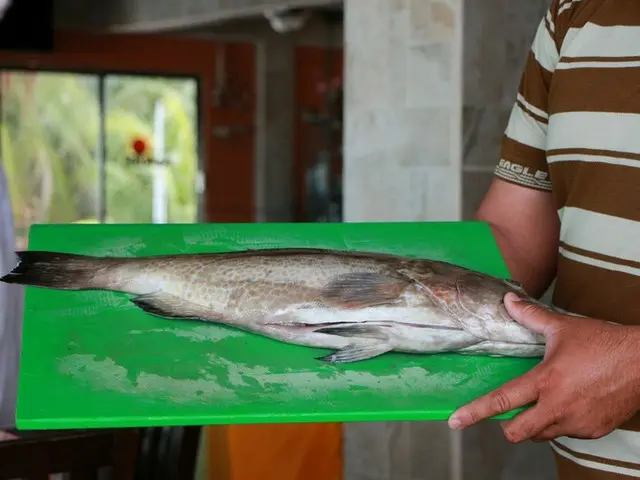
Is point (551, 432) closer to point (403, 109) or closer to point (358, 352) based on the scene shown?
point (358, 352)

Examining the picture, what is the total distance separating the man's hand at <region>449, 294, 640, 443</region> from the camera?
0.99 metres

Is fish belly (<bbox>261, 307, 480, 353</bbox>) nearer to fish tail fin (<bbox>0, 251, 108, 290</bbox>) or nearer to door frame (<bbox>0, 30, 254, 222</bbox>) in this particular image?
fish tail fin (<bbox>0, 251, 108, 290</bbox>)

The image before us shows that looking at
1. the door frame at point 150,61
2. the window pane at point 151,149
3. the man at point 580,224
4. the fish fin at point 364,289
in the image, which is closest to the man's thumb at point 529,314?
the man at point 580,224

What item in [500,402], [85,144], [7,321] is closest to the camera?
[500,402]

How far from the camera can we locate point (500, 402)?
98 centimetres

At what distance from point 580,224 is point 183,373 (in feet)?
1.81

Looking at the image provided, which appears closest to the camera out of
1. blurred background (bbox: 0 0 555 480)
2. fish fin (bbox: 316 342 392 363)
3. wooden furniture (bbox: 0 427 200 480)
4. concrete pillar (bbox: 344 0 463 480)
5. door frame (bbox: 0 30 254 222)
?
fish fin (bbox: 316 342 392 363)

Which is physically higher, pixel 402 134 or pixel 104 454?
pixel 402 134

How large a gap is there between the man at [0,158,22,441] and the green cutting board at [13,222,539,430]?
2.74ft

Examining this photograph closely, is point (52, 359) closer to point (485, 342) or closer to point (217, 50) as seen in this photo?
point (485, 342)

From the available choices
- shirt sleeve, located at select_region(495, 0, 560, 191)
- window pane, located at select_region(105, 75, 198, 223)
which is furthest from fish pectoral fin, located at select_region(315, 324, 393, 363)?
window pane, located at select_region(105, 75, 198, 223)

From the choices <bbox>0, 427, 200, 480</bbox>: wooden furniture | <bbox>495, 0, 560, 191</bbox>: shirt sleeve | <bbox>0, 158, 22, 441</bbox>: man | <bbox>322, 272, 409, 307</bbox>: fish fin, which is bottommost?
<bbox>0, 427, 200, 480</bbox>: wooden furniture

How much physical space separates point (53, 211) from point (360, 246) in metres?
8.55

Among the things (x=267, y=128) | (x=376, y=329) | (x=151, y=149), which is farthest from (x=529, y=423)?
(x=267, y=128)
